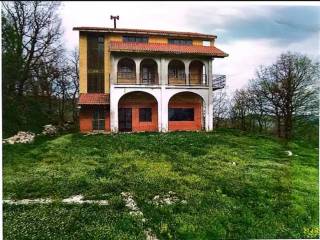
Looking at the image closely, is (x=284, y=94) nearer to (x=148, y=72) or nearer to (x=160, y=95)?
(x=160, y=95)

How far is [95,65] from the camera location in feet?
74.0

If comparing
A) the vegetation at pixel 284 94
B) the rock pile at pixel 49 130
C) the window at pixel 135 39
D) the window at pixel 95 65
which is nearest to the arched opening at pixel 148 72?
the window at pixel 135 39

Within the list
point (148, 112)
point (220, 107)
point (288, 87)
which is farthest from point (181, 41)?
point (220, 107)

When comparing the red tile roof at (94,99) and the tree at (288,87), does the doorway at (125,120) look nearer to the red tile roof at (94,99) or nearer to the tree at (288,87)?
the red tile roof at (94,99)

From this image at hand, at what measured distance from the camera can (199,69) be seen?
2378 cm

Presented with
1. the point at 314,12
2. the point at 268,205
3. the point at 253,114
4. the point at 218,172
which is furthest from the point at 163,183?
the point at 253,114

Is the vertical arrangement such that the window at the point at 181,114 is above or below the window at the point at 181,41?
below

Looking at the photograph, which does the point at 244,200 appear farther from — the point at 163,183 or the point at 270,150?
the point at 270,150

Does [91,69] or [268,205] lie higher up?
[91,69]

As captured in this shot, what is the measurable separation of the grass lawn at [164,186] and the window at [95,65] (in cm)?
537

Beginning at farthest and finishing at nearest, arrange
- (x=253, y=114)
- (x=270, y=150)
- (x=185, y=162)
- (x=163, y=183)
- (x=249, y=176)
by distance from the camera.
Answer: (x=253, y=114) → (x=270, y=150) → (x=185, y=162) → (x=249, y=176) → (x=163, y=183)

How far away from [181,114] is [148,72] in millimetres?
3354

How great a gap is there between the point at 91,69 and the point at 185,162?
10.9 metres

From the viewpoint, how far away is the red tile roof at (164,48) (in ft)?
70.5
